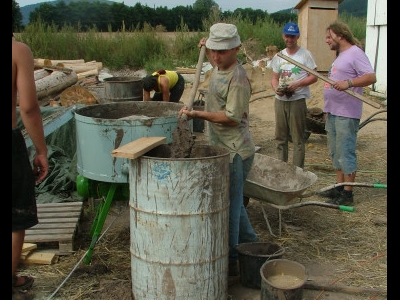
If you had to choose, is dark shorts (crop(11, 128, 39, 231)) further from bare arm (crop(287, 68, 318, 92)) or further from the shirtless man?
bare arm (crop(287, 68, 318, 92))

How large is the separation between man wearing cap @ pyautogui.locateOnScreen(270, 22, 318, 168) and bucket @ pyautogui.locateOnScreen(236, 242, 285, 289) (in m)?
2.40

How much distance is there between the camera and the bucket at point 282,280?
11.4 feet

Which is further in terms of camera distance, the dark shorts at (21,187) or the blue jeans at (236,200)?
the blue jeans at (236,200)

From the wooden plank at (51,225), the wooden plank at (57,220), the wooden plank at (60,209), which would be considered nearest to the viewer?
the wooden plank at (51,225)

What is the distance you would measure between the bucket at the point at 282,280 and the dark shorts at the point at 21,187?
1707mm

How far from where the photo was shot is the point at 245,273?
399cm

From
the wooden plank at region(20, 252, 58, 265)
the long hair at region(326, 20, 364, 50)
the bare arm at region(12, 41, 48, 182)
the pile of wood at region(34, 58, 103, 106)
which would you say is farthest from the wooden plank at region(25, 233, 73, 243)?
the pile of wood at region(34, 58, 103, 106)

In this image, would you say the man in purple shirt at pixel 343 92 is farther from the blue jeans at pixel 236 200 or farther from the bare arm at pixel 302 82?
the blue jeans at pixel 236 200

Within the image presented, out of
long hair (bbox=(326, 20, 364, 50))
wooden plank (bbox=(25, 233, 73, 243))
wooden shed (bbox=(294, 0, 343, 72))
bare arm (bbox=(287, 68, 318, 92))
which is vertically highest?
wooden shed (bbox=(294, 0, 343, 72))

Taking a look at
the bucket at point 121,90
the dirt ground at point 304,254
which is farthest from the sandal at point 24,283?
the bucket at point 121,90

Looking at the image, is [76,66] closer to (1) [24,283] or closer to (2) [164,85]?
(2) [164,85]

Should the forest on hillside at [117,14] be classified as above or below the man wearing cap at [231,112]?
above

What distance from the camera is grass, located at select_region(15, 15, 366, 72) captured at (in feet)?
60.0

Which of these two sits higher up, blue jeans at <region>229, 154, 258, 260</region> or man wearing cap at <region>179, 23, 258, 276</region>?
man wearing cap at <region>179, 23, 258, 276</region>
